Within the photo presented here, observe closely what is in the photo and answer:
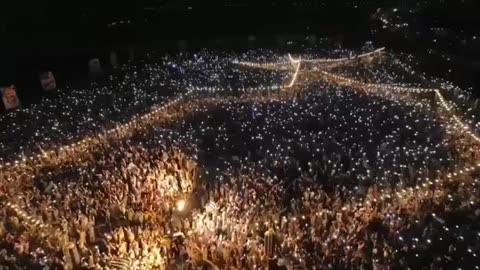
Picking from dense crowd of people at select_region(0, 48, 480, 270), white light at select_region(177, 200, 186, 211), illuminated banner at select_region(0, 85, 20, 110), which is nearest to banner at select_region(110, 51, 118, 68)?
illuminated banner at select_region(0, 85, 20, 110)

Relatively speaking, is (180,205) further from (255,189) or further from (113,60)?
(113,60)

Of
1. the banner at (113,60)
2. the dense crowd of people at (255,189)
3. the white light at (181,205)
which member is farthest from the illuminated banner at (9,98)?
the white light at (181,205)

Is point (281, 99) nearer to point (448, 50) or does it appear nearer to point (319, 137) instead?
point (319, 137)

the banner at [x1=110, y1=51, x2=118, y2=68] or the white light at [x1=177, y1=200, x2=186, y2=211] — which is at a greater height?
the banner at [x1=110, y1=51, x2=118, y2=68]

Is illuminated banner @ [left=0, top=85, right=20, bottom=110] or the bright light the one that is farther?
illuminated banner @ [left=0, top=85, right=20, bottom=110]

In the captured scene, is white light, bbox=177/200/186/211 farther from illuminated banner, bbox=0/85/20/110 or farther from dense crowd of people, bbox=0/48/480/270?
illuminated banner, bbox=0/85/20/110

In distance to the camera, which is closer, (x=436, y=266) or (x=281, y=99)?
(x=436, y=266)

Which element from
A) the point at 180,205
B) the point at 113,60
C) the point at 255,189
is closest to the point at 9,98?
the point at 113,60

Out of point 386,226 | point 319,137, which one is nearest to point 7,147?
point 319,137
